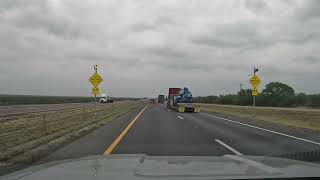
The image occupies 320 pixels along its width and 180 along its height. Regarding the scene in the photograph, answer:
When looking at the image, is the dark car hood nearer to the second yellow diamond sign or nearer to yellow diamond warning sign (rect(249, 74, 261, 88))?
the second yellow diamond sign

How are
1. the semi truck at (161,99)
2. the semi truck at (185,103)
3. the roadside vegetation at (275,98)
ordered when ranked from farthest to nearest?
the semi truck at (161,99) → the roadside vegetation at (275,98) → the semi truck at (185,103)

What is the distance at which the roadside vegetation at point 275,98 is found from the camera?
106531 mm

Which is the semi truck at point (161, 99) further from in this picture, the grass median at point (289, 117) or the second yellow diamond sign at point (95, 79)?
the second yellow diamond sign at point (95, 79)

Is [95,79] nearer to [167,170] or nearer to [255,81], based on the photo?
[255,81]

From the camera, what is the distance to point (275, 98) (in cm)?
11956

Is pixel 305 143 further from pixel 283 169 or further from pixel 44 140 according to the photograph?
pixel 283 169

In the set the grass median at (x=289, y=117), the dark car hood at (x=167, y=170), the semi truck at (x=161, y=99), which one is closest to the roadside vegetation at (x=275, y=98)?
the semi truck at (x=161, y=99)

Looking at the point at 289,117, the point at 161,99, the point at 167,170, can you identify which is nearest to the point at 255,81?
the point at 289,117

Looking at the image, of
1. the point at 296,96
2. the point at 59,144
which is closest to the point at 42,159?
the point at 59,144

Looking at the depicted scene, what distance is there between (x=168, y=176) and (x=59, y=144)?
1252 centimetres

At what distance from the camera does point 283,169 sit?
513 cm

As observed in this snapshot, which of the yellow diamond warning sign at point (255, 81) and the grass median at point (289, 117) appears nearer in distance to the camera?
the grass median at point (289, 117)

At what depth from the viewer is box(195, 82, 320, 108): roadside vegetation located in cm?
10653

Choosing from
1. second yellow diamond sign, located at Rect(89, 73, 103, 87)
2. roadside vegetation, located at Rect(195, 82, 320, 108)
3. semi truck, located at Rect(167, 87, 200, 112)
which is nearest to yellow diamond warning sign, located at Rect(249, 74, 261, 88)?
semi truck, located at Rect(167, 87, 200, 112)
